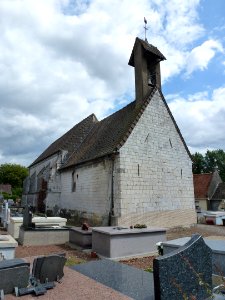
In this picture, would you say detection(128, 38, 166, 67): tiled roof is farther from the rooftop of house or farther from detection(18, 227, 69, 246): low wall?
detection(18, 227, 69, 246): low wall

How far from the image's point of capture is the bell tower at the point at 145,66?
17812 millimetres

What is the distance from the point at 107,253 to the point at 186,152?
11.3 m

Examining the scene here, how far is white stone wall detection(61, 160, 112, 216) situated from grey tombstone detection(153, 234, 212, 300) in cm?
1040

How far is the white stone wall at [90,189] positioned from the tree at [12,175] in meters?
55.1

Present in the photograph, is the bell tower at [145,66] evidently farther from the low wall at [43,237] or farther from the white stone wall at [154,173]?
the low wall at [43,237]

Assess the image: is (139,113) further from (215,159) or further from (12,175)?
(12,175)

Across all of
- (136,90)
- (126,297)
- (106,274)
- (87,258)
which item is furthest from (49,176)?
(126,297)

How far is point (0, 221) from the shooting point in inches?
780

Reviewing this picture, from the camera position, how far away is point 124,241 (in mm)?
9102

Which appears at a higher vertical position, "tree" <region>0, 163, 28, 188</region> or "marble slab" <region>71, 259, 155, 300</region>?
"tree" <region>0, 163, 28, 188</region>

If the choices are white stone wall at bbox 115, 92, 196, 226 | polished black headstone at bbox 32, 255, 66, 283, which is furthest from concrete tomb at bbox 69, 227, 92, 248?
polished black headstone at bbox 32, 255, 66, 283

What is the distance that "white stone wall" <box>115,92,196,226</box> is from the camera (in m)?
14.6

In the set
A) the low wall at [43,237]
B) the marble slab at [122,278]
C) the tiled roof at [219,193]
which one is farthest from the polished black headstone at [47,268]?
the tiled roof at [219,193]

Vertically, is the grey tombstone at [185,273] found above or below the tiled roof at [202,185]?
below
